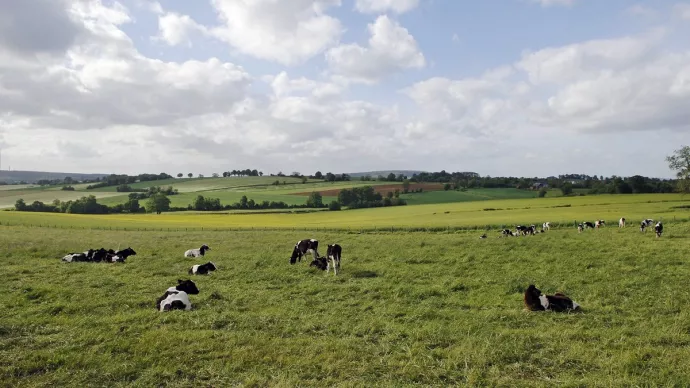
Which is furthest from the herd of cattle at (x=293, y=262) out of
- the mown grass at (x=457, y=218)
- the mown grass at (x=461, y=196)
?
the mown grass at (x=461, y=196)

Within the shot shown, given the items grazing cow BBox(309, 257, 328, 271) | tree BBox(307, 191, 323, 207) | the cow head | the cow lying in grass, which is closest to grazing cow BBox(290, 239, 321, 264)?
grazing cow BBox(309, 257, 328, 271)

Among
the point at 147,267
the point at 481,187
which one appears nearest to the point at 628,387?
the point at 147,267

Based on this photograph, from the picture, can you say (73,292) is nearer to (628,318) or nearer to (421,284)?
(421,284)

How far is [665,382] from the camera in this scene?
22.2ft

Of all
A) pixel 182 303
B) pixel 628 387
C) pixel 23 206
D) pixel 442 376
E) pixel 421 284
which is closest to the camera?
pixel 628 387

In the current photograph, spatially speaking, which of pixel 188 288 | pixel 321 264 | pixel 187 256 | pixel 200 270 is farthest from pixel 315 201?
pixel 188 288

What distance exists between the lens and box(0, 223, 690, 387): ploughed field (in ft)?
23.9

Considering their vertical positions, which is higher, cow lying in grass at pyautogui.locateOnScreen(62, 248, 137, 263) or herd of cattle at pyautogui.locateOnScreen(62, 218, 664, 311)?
herd of cattle at pyautogui.locateOnScreen(62, 218, 664, 311)

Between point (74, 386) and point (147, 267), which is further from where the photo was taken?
point (147, 267)

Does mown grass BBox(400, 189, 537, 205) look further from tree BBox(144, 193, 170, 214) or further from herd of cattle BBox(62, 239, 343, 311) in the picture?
herd of cattle BBox(62, 239, 343, 311)

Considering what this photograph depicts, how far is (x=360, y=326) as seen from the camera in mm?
9805

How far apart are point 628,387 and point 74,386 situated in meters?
8.79

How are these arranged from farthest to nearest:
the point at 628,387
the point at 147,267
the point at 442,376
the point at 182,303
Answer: the point at 147,267 < the point at 182,303 < the point at 442,376 < the point at 628,387

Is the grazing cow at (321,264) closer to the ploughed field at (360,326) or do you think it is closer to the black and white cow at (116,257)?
the ploughed field at (360,326)
